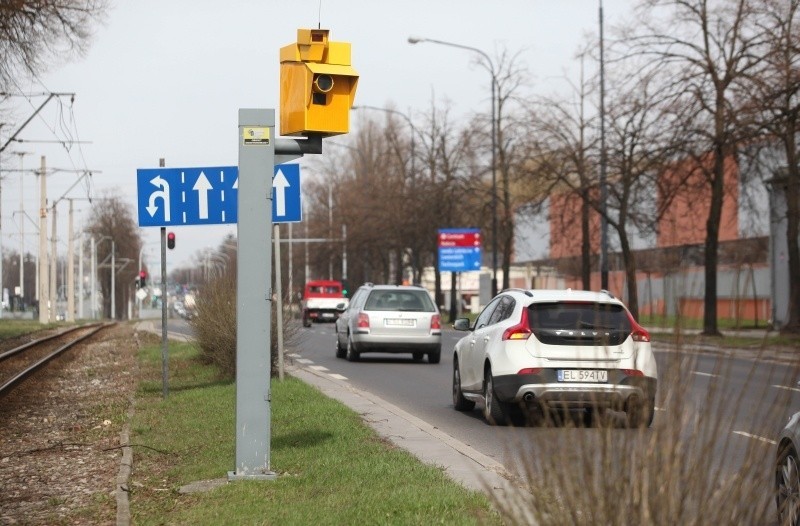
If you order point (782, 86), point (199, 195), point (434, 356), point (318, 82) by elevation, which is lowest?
point (434, 356)

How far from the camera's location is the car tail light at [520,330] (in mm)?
14039

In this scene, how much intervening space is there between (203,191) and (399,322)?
12.8 meters

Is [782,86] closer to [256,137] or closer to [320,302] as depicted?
[256,137]

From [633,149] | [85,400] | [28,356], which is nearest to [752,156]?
[633,149]

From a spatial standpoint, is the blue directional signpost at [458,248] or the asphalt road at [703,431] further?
the blue directional signpost at [458,248]

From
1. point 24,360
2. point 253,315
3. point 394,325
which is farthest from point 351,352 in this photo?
point 253,315

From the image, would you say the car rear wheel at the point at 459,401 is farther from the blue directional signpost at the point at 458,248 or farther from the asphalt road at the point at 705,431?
the blue directional signpost at the point at 458,248

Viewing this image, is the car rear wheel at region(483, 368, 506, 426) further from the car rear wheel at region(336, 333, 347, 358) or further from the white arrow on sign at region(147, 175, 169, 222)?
the car rear wheel at region(336, 333, 347, 358)

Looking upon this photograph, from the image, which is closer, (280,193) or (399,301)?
(280,193)

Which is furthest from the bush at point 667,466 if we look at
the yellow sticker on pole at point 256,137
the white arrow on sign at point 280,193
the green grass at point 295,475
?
the white arrow on sign at point 280,193

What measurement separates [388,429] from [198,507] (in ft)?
14.9

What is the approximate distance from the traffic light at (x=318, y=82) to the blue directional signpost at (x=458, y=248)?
55506mm

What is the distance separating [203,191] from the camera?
619 inches

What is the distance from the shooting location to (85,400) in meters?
19.5
